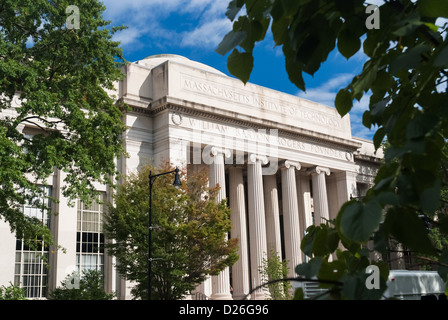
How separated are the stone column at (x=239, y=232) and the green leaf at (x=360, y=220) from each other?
45.1 metres

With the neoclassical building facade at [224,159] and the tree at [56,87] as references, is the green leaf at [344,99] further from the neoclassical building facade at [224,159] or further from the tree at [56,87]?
the neoclassical building facade at [224,159]

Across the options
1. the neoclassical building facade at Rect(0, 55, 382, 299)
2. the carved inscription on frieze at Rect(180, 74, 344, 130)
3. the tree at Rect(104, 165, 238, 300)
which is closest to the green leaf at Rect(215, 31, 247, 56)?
the tree at Rect(104, 165, 238, 300)

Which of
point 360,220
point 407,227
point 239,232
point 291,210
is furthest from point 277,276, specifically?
point 360,220

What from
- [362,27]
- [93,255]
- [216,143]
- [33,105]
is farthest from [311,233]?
[216,143]

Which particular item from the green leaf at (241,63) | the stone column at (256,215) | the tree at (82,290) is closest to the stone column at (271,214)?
the stone column at (256,215)

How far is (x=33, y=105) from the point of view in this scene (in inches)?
861

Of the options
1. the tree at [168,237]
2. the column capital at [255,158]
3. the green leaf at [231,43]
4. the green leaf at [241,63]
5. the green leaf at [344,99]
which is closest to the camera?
the green leaf at [231,43]

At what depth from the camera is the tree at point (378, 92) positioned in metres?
1.59

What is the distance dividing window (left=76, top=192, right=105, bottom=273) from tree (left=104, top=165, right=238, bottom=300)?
6529mm

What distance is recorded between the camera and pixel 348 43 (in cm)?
222

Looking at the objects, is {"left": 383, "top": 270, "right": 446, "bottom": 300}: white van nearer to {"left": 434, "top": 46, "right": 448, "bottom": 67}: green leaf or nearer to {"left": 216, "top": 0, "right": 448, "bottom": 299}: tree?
{"left": 216, "top": 0, "right": 448, "bottom": 299}: tree

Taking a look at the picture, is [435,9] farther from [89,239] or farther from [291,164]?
[291,164]

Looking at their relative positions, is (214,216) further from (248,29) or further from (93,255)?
(248,29)
